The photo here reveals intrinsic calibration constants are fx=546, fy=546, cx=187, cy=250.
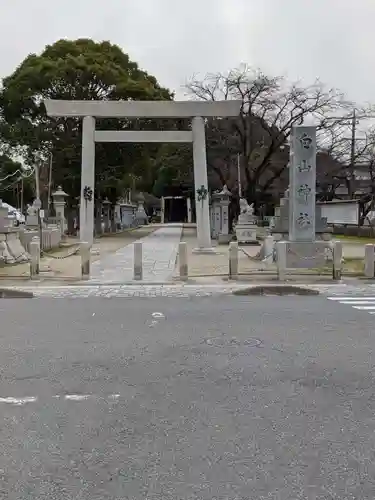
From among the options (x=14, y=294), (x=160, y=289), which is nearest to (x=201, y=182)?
(x=160, y=289)

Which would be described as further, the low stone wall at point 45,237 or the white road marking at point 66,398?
the low stone wall at point 45,237

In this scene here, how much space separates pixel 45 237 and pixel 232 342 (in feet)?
60.6

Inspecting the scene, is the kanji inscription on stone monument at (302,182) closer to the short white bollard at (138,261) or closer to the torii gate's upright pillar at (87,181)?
the short white bollard at (138,261)

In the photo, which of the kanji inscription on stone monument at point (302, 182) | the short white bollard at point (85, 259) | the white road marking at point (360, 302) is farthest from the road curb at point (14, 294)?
the kanji inscription on stone monument at point (302, 182)

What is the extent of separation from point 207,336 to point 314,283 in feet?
22.4

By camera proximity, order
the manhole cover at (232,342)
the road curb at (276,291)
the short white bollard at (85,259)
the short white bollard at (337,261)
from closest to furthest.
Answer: the manhole cover at (232,342) < the road curb at (276,291) < the short white bollard at (337,261) < the short white bollard at (85,259)

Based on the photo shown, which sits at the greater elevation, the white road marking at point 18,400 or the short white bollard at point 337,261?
the short white bollard at point 337,261

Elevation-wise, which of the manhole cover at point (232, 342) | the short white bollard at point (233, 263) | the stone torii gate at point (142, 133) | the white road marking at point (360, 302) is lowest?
the white road marking at point (360, 302)

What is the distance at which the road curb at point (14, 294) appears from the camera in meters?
11.7

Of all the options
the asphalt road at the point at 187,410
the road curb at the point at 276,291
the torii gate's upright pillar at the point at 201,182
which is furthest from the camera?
the torii gate's upright pillar at the point at 201,182

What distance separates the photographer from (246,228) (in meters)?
30.2

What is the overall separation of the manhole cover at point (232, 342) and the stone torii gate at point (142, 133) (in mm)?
15114

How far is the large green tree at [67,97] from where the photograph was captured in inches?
1336

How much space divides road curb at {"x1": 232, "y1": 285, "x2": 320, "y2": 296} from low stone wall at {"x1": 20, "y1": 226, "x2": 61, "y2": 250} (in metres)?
11.8
